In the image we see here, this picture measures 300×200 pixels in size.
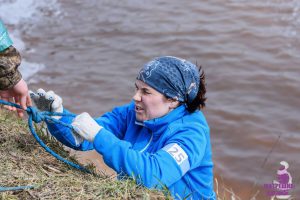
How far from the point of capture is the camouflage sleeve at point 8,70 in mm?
3514

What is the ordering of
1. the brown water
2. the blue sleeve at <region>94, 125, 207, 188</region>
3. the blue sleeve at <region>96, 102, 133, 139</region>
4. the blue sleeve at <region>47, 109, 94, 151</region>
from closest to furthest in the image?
the blue sleeve at <region>94, 125, 207, 188</region>, the blue sleeve at <region>47, 109, 94, 151</region>, the blue sleeve at <region>96, 102, 133, 139</region>, the brown water

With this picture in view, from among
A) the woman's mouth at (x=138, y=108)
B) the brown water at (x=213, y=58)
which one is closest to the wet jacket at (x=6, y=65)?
the woman's mouth at (x=138, y=108)

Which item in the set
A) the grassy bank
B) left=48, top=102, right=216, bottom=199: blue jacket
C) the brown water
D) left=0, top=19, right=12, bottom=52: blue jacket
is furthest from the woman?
the brown water

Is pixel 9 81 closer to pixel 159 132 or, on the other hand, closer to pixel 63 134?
pixel 63 134

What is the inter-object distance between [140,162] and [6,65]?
121 cm

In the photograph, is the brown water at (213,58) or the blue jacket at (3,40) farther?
the brown water at (213,58)

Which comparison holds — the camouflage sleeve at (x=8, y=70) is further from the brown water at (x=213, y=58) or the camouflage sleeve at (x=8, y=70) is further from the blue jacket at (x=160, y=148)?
the brown water at (x=213, y=58)

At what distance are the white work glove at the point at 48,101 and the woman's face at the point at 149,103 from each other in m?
0.55

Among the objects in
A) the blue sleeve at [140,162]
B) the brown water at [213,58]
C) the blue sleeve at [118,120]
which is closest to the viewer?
the blue sleeve at [140,162]

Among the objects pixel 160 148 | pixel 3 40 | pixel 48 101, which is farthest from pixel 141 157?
pixel 3 40

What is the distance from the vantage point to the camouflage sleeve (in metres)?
3.51

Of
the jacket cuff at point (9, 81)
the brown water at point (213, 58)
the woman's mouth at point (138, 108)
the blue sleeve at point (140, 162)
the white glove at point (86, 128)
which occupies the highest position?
the jacket cuff at point (9, 81)

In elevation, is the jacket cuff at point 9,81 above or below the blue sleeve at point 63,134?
above

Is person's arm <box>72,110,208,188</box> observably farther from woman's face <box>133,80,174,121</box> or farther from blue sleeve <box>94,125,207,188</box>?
woman's face <box>133,80,174,121</box>
